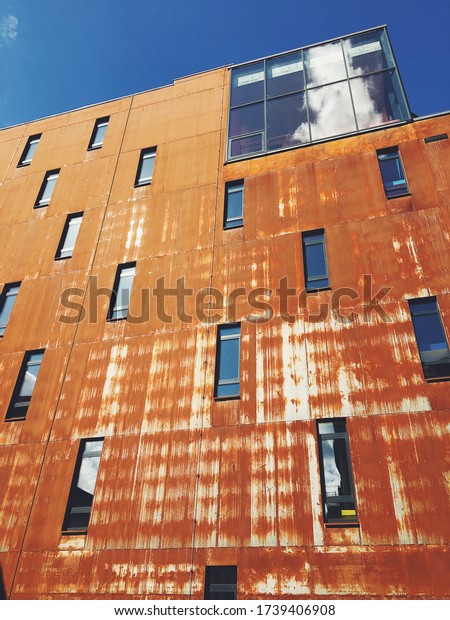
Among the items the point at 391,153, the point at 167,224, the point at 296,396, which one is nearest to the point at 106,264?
the point at 167,224

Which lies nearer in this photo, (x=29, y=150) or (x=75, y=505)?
(x=75, y=505)

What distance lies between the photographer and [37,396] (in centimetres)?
1509

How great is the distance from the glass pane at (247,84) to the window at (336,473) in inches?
597

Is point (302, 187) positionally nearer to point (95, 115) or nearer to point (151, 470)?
point (151, 470)

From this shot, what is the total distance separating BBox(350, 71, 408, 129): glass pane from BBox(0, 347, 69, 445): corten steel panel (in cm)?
1450

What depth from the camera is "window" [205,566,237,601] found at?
10703 millimetres

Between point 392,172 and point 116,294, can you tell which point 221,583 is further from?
point 392,172

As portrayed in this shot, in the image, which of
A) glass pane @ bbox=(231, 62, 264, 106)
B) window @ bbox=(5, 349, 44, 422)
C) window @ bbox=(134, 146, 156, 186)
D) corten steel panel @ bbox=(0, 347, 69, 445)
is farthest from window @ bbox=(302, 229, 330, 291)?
window @ bbox=(5, 349, 44, 422)

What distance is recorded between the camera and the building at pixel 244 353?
10.8m

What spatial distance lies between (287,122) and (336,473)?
14118 millimetres

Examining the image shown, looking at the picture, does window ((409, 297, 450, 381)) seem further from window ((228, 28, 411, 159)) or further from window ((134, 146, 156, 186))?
window ((134, 146, 156, 186))

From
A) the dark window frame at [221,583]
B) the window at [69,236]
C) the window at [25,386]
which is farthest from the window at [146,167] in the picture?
the dark window frame at [221,583]

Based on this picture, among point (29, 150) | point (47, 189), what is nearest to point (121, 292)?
point (47, 189)

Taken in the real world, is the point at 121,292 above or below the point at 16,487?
above
